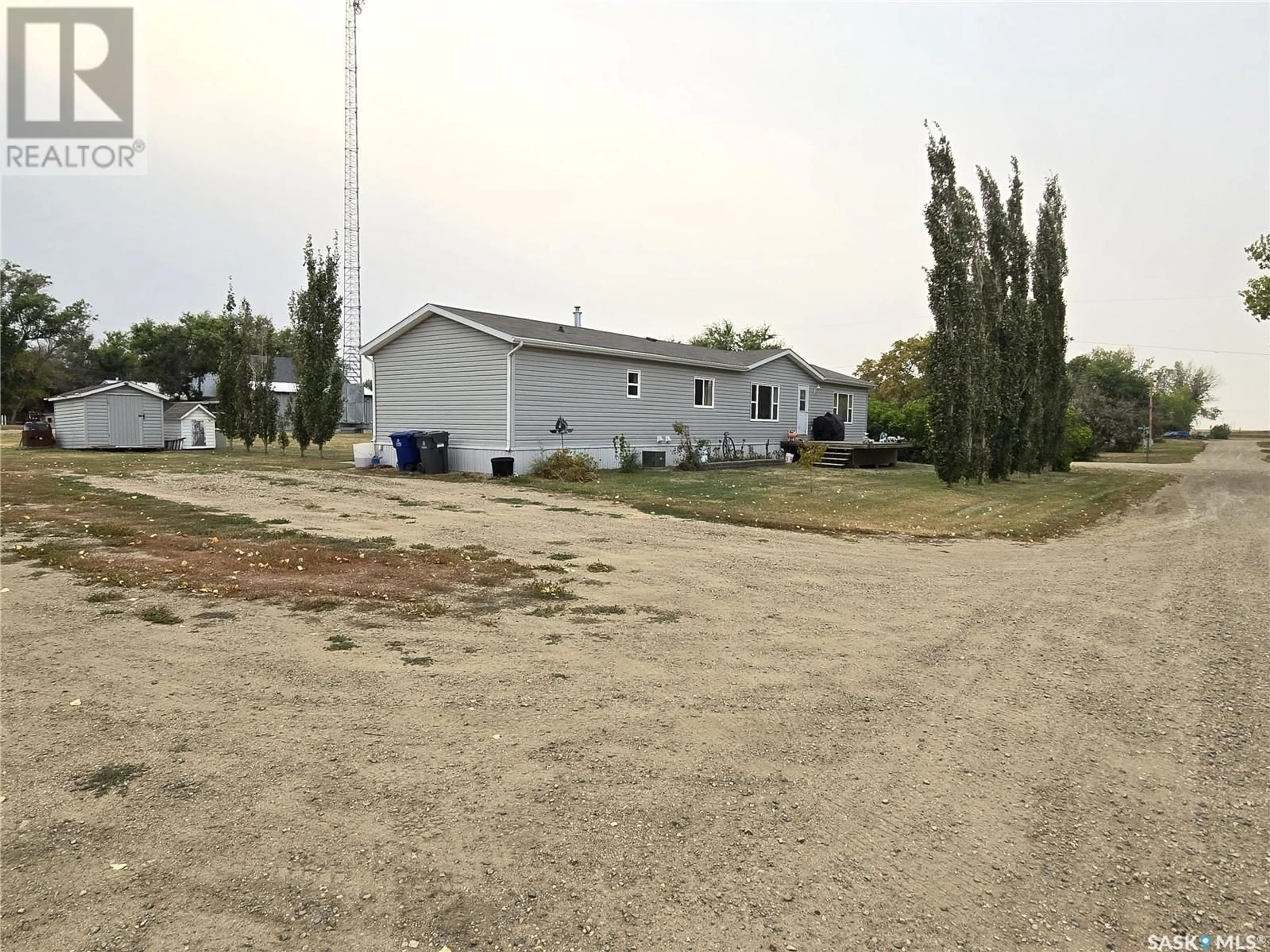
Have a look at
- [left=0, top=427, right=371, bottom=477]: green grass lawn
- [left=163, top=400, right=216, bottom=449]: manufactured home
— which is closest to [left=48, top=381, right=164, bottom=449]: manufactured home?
[left=0, top=427, right=371, bottom=477]: green grass lawn

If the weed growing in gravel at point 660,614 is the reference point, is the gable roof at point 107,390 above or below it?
above

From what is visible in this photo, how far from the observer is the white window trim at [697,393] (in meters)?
23.9

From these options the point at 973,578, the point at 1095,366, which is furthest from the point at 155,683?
the point at 1095,366

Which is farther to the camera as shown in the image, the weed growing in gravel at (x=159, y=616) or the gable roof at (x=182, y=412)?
the gable roof at (x=182, y=412)

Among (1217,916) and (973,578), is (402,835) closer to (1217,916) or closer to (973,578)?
(1217,916)

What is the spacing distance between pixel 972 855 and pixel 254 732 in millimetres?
3213

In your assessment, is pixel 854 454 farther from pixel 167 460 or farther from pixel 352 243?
pixel 352 243

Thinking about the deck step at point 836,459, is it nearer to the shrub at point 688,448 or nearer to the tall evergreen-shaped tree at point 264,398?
the shrub at point 688,448

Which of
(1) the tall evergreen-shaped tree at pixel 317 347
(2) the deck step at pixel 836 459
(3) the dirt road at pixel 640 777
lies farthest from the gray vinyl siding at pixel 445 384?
(3) the dirt road at pixel 640 777

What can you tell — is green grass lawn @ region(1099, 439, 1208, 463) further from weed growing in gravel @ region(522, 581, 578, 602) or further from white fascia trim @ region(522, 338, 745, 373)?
weed growing in gravel @ region(522, 581, 578, 602)

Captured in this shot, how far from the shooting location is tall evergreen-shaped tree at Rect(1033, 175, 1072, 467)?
23.7m

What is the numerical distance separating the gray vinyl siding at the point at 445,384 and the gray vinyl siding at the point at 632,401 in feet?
2.24

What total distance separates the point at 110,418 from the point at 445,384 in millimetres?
17356

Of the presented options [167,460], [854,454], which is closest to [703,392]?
[854,454]
